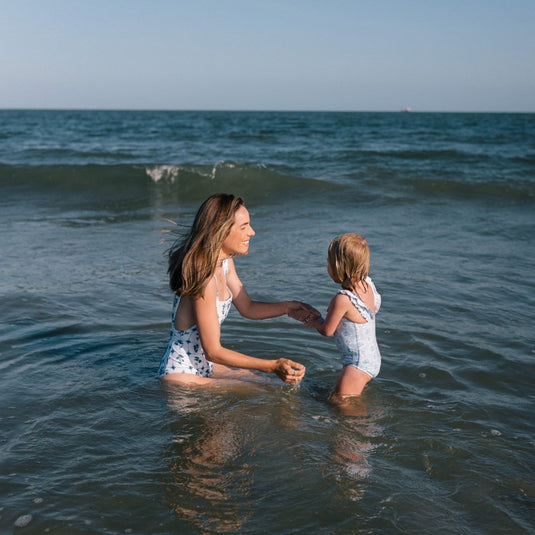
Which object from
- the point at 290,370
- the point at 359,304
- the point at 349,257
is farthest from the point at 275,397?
the point at 349,257

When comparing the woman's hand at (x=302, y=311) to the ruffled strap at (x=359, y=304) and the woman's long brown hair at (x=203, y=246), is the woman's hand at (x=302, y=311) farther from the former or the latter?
the woman's long brown hair at (x=203, y=246)

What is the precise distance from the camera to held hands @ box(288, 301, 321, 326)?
4.28 metres

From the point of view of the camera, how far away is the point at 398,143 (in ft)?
82.3

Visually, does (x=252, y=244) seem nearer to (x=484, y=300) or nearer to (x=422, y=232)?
(x=422, y=232)

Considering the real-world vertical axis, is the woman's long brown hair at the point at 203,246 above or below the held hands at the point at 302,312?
above

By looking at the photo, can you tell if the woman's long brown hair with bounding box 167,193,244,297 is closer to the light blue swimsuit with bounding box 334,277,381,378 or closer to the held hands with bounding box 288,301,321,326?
the held hands with bounding box 288,301,321,326

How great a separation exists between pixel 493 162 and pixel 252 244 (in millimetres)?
12599

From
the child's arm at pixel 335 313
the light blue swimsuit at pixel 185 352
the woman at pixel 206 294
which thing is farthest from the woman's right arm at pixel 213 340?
the child's arm at pixel 335 313

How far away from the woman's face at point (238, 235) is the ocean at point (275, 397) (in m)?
0.98

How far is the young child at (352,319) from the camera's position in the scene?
4109 millimetres

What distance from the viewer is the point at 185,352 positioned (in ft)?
13.4

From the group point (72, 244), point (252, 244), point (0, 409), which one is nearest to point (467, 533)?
point (0, 409)

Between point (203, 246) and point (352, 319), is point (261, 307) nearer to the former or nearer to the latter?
point (352, 319)

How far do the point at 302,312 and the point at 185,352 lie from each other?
0.87 metres
